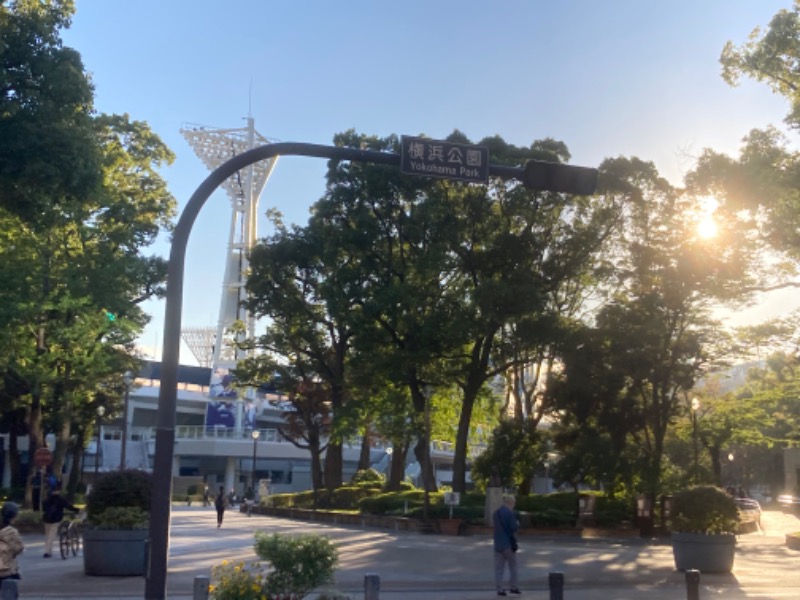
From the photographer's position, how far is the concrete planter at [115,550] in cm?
1603

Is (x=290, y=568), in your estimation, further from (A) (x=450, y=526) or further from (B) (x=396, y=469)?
(B) (x=396, y=469)

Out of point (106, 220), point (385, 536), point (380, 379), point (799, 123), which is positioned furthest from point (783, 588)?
point (106, 220)

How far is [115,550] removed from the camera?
16.0 metres

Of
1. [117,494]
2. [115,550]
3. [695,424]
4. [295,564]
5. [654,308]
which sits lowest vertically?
[115,550]

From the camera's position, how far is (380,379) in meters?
36.7

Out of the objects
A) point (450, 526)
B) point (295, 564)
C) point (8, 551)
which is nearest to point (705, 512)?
point (295, 564)

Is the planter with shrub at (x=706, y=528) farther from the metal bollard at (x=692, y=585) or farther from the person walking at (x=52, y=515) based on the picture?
the person walking at (x=52, y=515)

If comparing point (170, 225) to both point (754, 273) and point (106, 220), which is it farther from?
point (754, 273)

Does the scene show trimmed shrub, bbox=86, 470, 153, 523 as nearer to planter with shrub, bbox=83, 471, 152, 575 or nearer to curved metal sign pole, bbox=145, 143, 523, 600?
planter with shrub, bbox=83, 471, 152, 575

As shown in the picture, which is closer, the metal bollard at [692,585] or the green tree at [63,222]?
the metal bollard at [692,585]

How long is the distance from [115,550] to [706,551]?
11262 millimetres

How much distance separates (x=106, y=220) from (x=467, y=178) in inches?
992

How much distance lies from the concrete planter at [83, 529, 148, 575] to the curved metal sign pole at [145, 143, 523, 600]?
279 inches

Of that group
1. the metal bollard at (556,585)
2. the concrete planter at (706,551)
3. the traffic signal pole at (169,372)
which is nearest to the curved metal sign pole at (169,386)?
the traffic signal pole at (169,372)
